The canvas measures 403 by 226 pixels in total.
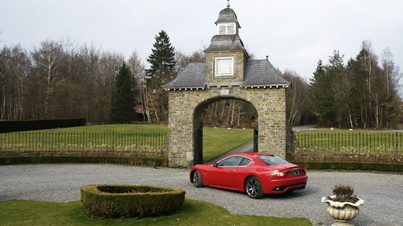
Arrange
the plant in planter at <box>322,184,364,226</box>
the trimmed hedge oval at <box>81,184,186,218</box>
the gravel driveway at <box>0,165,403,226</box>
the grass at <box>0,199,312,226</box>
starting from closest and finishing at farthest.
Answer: the plant in planter at <box>322,184,364,226</box> → the grass at <box>0,199,312,226</box> → the trimmed hedge oval at <box>81,184,186,218</box> → the gravel driveway at <box>0,165,403,226</box>

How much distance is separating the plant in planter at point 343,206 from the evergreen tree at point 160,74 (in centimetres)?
4441

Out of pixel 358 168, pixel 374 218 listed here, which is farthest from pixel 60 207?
pixel 358 168

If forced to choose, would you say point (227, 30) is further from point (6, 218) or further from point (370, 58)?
point (370, 58)

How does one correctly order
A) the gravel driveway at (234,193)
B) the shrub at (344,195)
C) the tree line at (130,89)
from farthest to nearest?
the tree line at (130,89) → the gravel driveway at (234,193) → the shrub at (344,195)

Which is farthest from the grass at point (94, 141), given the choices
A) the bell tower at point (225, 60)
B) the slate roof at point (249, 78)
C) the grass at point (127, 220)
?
the grass at point (127, 220)

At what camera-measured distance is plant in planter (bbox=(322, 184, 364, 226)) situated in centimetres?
641

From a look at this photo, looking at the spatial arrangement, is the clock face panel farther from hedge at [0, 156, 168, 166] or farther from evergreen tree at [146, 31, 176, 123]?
evergreen tree at [146, 31, 176, 123]

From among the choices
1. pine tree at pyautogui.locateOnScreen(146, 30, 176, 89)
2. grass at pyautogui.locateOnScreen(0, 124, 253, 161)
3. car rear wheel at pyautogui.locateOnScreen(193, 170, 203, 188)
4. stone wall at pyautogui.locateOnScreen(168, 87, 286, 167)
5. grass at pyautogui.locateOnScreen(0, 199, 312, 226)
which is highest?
pine tree at pyautogui.locateOnScreen(146, 30, 176, 89)

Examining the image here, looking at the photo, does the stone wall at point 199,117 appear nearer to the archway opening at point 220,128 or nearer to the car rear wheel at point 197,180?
the archway opening at point 220,128

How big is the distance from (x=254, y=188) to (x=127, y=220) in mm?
4059

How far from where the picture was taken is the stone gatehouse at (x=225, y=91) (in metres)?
16.3

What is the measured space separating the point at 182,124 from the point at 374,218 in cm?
1122

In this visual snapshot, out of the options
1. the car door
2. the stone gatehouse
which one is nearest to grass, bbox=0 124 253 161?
the stone gatehouse

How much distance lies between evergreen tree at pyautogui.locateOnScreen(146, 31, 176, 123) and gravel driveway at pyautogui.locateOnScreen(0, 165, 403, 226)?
111 ft
